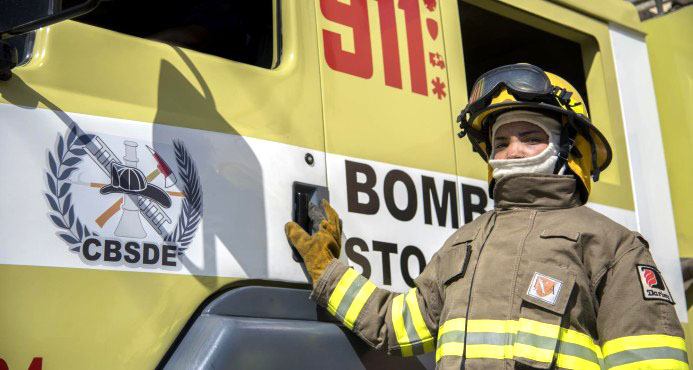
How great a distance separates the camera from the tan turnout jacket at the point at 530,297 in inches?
82.5

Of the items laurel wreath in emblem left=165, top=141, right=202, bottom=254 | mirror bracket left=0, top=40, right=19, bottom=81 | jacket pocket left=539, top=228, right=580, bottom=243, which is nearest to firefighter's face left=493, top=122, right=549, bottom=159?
jacket pocket left=539, top=228, right=580, bottom=243

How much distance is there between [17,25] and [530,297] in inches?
49.1

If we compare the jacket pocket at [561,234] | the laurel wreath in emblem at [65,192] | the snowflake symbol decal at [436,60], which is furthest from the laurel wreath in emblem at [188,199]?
the snowflake symbol decal at [436,60]

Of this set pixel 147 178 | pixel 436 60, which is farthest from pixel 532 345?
pixel 436 60

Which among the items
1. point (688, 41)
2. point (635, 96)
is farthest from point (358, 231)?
point (688, 41)

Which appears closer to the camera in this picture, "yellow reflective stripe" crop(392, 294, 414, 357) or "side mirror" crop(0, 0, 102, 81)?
"side mirror" crop(0, 0, 102, 81)

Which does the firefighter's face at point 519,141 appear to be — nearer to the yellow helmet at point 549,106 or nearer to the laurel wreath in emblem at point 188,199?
the yellow helmet at point 549,106

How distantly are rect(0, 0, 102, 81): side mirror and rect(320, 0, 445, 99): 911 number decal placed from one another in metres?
0.89

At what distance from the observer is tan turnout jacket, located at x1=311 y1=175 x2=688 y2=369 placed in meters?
2.10

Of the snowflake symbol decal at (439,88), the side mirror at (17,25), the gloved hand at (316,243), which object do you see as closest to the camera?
the side mirror at (17,25)

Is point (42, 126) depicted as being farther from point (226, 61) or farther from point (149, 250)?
point (226, 61)

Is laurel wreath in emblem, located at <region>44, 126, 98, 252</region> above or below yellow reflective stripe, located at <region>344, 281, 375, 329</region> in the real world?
above

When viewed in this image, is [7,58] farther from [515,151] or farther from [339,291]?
[515,151]

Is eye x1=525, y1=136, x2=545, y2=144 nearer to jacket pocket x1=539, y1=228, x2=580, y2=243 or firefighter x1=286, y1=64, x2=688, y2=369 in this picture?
firefighter x1=286, y1=64, x2=688, y2=369
